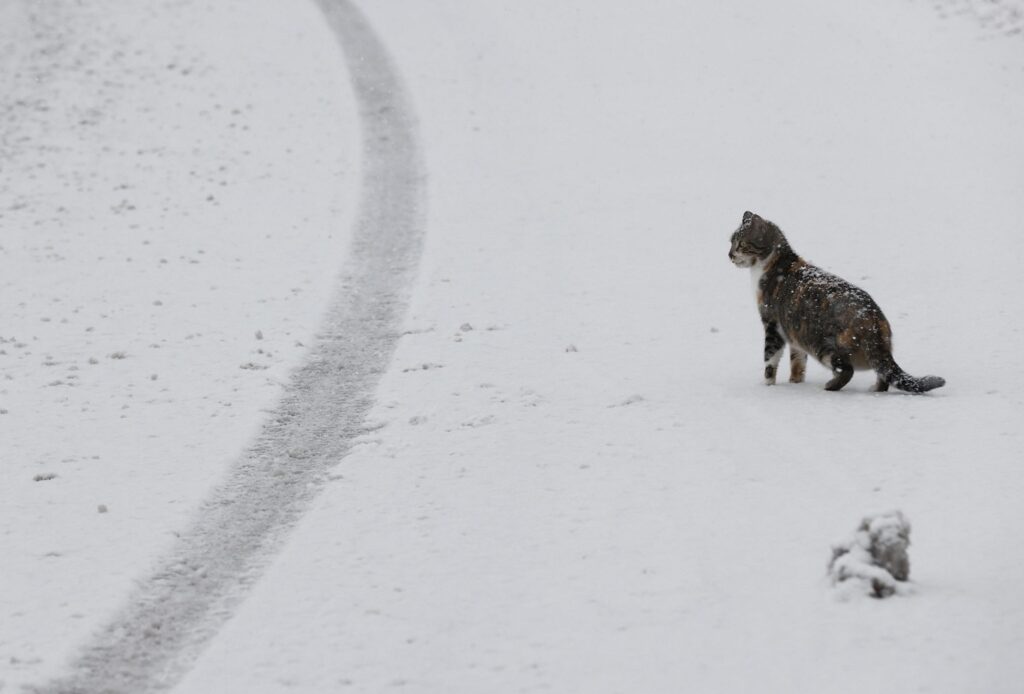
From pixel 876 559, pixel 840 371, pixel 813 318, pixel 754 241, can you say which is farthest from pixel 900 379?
pixel 876 559

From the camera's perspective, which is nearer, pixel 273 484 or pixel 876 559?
pixel 876 559

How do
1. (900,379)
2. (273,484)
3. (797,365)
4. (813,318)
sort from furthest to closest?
(797,365)
(813,318)
(900,379)
(273,484)

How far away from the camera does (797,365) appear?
12.2 meters

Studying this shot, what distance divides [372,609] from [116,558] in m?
2.70

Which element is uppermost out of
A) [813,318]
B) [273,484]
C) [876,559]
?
[813,318]

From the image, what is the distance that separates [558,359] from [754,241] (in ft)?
10.4

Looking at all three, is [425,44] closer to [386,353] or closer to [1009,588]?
[386,353]

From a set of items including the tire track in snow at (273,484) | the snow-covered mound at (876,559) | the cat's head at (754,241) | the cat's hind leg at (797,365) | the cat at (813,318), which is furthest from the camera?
the cat's hind leg at (797,365)

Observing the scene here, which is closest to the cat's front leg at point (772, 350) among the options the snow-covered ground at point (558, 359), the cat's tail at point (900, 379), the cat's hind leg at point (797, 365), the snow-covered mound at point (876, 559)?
the cat's hind leg at point (797, 365)

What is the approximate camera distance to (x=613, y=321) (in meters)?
15.5

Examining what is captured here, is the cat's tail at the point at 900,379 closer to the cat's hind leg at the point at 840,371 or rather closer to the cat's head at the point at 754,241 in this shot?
the cat's hind leg at the point at 840,371

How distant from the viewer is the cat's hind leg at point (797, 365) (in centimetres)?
1209

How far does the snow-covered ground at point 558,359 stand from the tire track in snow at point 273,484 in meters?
0.29

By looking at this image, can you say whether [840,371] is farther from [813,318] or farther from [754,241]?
[754,241]
